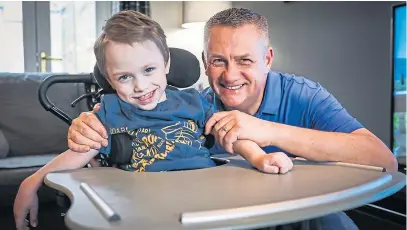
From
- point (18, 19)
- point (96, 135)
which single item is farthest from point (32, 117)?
point (96, 135)

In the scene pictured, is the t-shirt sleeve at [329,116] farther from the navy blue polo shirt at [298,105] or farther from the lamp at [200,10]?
the lamp at [200,10]

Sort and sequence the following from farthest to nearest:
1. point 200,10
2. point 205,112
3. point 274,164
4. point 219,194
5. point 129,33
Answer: point 200,10 → point 205,112 → point 129,33 → point 274,164 → point 219,194

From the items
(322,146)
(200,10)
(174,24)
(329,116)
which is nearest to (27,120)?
(200,10)

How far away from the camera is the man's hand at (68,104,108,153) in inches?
46.9

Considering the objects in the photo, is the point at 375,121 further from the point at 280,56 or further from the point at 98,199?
the point at 98,199

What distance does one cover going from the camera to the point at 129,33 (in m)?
1.18

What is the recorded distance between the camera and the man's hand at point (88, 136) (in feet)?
3.91

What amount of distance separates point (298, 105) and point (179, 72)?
43cm

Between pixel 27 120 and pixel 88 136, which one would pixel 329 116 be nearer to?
pixel 88 136

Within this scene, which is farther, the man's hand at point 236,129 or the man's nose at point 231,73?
the man's nose at point 231,73

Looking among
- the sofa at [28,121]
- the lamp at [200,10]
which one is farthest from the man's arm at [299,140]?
the lamp at [200,10]

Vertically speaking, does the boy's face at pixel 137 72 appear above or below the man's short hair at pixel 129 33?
below

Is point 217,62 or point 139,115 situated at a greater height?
point 217,62

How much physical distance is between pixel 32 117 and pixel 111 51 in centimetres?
233
